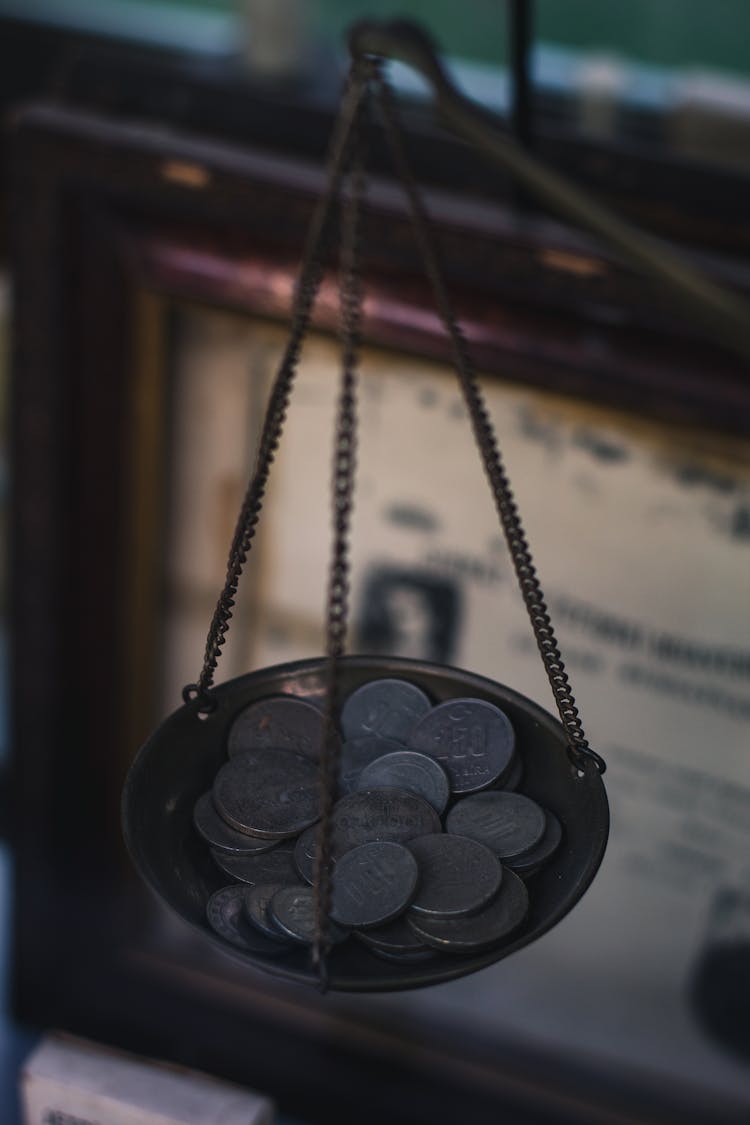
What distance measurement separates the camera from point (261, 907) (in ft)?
3.28

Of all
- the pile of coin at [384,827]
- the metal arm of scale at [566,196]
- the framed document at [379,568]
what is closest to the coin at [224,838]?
the pile of coin at [384,827]

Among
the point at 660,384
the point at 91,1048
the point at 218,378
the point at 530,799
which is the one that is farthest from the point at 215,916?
the point at 218,378

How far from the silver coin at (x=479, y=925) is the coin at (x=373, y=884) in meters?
0.02

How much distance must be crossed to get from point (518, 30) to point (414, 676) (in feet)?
2.22

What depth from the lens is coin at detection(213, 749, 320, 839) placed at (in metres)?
1.04

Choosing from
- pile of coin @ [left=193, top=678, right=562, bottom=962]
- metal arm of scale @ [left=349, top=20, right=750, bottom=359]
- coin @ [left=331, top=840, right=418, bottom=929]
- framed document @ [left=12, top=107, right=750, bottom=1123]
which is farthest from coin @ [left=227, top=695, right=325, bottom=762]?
framed document @ [left=12, top=107, right=750, bottom=1123]

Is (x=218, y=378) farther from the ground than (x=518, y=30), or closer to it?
closer to it

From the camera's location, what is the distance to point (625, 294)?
1.51 m

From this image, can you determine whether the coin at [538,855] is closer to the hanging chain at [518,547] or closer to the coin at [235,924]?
the hanging chain at [518,547]

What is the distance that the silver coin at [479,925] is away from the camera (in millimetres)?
954

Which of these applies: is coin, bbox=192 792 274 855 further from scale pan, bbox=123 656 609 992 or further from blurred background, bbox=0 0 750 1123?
blurred background, bbox=0 0 750 1123

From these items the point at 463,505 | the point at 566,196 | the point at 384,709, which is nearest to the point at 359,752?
the point at 384,709

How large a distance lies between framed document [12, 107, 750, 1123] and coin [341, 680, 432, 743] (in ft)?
1.86

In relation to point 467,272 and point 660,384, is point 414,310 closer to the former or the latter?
point 467,272
